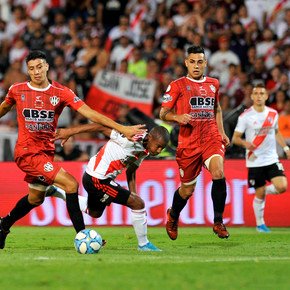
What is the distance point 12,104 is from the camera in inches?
467

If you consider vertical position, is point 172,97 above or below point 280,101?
below

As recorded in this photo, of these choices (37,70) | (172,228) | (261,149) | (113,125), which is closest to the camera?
(113,125)

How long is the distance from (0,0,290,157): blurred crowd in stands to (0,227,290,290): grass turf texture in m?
6.35

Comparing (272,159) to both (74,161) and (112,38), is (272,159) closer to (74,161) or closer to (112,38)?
(74,161)

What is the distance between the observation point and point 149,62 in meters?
21.4

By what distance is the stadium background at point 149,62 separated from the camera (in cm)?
1723

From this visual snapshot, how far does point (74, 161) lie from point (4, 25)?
7393 millimetres

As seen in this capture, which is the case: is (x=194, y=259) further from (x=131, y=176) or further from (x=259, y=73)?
(x=259, y=73)

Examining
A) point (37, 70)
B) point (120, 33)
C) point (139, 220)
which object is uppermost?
point (120, 33)

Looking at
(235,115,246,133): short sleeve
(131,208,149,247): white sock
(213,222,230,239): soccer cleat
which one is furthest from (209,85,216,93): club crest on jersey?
(235,115,246,133): short sleeve

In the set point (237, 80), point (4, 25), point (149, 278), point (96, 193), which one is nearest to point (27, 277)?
point (149, 278)

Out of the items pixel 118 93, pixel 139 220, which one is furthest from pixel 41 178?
pixel 118 93

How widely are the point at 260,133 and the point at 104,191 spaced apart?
16.8 feet

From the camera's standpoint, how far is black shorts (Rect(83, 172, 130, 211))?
38.3 ft
